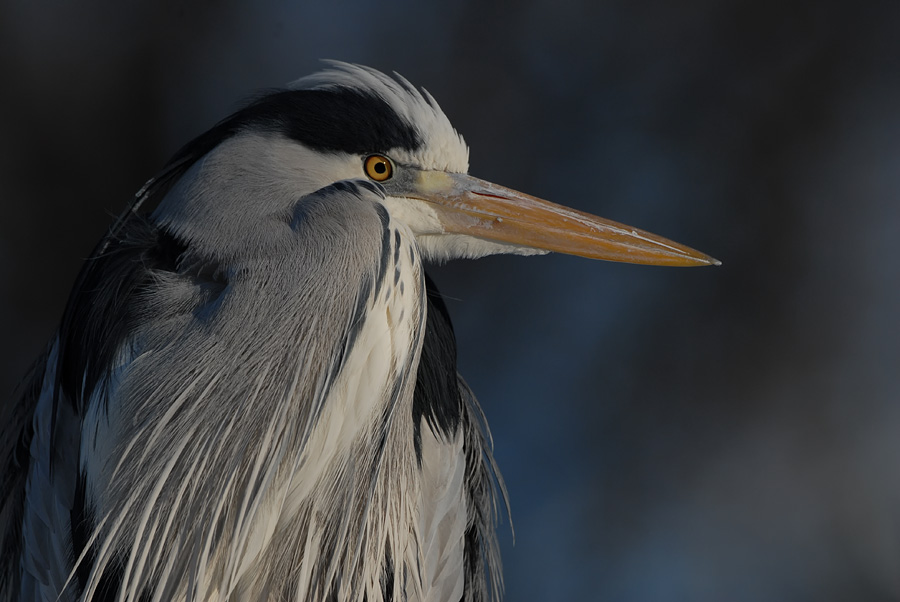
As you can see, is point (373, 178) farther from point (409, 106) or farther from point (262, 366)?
point (262, 366)

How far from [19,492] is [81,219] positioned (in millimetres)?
1270

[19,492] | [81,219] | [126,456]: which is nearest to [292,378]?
[126,456]

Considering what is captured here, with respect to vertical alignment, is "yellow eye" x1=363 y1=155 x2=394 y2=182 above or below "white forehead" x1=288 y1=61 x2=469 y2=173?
below

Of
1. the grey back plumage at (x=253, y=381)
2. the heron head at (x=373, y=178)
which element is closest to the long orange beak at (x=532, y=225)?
the heron head at (x=373, y=178)

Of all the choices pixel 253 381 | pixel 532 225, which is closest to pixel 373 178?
pixel 532 225

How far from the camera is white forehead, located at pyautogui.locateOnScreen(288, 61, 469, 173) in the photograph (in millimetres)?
1101

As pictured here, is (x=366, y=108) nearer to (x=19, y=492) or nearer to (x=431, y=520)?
(x=431, y=520)

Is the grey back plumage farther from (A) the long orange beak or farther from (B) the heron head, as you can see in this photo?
(A) the long orange beak

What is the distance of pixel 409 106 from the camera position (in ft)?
3.65

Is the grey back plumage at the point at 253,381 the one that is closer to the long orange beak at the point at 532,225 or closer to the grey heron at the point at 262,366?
the grey heron at the point at 262,366

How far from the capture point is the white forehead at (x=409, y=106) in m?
1.10

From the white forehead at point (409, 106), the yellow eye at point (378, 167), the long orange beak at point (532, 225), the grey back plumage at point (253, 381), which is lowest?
the grey back plumage at point (253, 381)

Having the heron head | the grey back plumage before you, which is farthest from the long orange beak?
the grey back plumage

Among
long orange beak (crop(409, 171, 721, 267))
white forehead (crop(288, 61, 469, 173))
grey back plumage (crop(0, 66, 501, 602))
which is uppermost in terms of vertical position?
white forehead (crop(288, 61, 469, 173))
